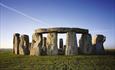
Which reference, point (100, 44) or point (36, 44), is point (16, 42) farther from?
point (100, 44)

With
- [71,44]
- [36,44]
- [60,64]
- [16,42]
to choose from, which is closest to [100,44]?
[71,44]

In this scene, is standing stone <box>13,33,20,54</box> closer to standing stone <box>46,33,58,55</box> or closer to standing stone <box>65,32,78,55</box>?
standing stone <box>46,33,58,55</box>

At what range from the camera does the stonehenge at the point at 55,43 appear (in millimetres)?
20984

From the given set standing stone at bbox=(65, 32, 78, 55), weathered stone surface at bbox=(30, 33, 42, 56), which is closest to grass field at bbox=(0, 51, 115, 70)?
standing stone at bbox=(65, 32, 78, 55)

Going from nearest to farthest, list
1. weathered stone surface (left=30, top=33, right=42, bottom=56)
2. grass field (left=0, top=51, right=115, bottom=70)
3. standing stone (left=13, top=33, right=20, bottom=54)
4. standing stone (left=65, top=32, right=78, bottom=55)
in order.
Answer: grass field (left=0, top=51, right=115, bottom=70)
standing stone (left=65, top=32, right=78, bottom=55)
weathered stone surface (left=30, top=33, right=42, bottom=56)
standing stone (left=13, top=33, right=20, bottom=54)

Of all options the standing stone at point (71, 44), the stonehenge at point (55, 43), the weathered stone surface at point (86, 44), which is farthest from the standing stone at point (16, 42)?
the weathered stone surface at point (86, 44)

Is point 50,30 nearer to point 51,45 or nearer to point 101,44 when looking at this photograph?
point 51,45

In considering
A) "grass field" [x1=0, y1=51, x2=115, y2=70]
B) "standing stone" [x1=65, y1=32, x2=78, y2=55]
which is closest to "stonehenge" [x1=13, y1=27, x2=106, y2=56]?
"standing stone" [x1=65, y1=32, x2=78, y2=55]

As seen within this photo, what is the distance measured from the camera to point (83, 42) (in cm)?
2294

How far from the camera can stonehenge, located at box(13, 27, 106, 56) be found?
21.0 m

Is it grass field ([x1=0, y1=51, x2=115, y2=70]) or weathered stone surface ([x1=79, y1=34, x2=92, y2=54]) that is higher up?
weathered stone surface ([x1=79, y1=34, x2=92, y2=54])

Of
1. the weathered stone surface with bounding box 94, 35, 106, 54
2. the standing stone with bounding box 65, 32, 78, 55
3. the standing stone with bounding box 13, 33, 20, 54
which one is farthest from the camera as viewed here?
the standing stone with bounding box 13, 33, 20, 54

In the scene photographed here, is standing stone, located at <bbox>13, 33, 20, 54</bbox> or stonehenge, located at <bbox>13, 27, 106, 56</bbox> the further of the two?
standing stone, located at <bbox>13, 33, 20, 54</bbox>

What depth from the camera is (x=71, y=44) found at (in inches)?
824
